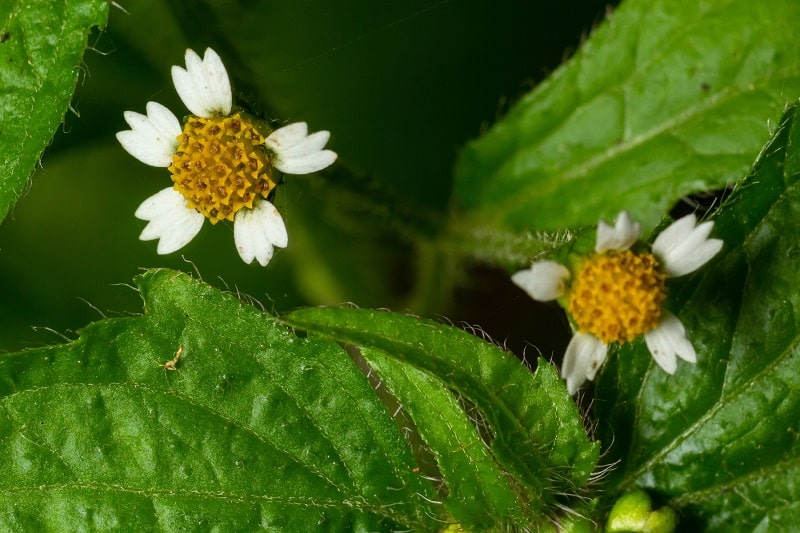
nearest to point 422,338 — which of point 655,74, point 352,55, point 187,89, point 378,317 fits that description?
point 378,317

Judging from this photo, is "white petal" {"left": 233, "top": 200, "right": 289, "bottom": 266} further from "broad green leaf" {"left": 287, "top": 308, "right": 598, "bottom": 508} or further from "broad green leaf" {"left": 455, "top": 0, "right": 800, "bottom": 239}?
"broad green leaf" {"left": 455, "top": 0, "right": 800, "bottom": 239}

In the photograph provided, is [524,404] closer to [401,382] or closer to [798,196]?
[401,382]

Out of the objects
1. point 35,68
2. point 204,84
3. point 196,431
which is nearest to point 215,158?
point 204,84

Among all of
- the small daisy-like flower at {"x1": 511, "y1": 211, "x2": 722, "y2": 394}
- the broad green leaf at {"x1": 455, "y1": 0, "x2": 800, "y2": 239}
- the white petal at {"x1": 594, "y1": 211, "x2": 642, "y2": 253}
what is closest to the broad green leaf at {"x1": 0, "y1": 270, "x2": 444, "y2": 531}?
the small daisy-like flower at {"x1": 511, "y1": 211, "x2": 722, "y2": 394}

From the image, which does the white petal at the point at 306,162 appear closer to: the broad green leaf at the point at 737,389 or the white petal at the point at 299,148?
the white petal at the point at 299,148

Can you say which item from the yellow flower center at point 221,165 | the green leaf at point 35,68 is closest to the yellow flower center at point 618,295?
the yellow flower center at point 221,165
